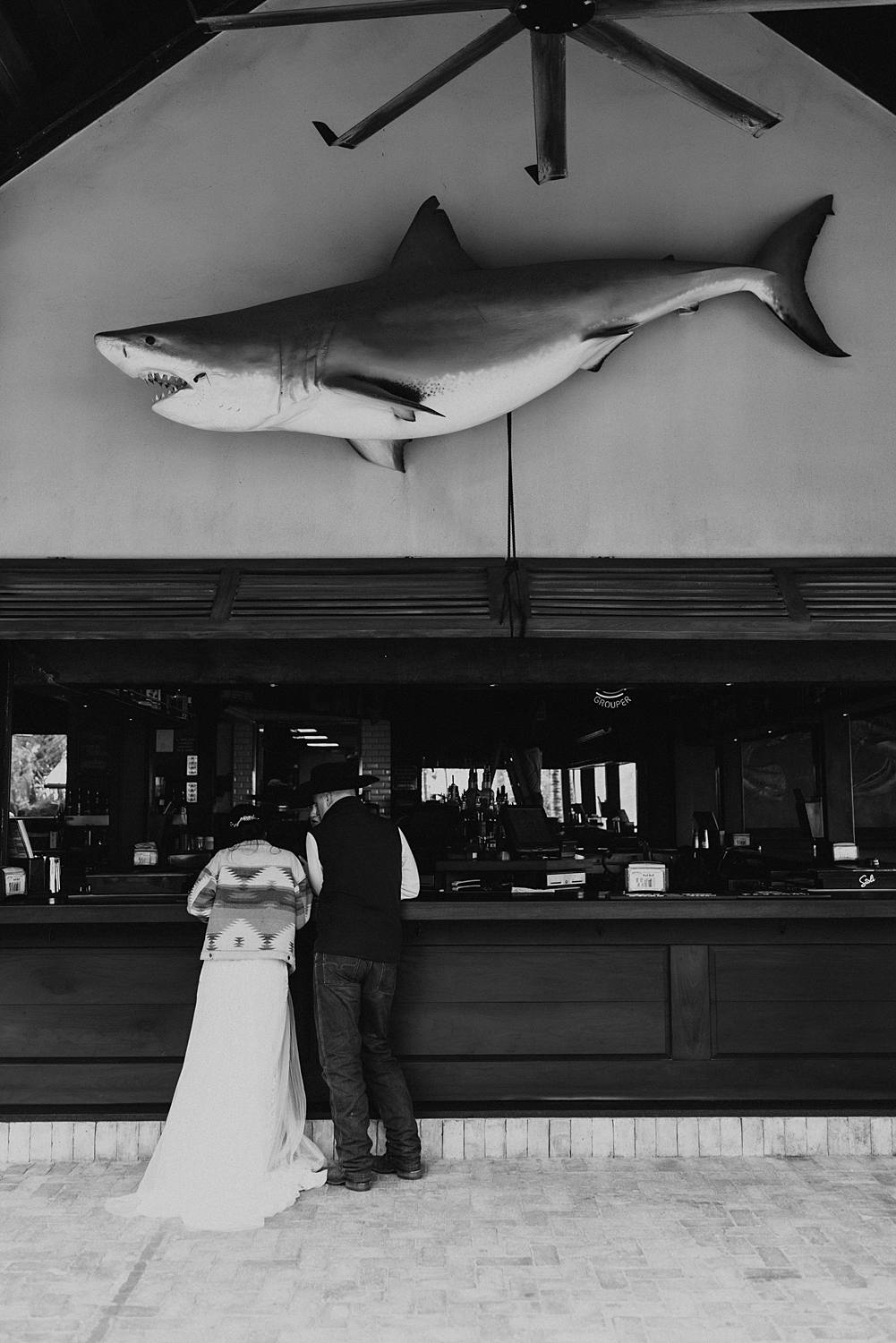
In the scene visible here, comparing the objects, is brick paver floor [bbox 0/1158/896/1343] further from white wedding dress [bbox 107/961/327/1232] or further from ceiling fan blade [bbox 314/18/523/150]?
ceiling fan blade [bbox 314/18/523/150]

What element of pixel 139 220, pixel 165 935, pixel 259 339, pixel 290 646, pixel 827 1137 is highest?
pixel 139 220

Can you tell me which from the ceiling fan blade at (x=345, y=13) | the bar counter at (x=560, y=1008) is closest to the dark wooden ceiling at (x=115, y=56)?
the ceiling fan blade at (x=345, y=13)

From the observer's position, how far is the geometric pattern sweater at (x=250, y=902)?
4199mm

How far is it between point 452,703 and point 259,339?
27.6 ft

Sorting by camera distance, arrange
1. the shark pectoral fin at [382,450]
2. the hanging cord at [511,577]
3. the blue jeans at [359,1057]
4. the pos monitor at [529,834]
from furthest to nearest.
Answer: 1. the pos monitor at [529,834]
2. the shark pectoral fin at [382,450]
3. the hanging cord at [511,577]
4. the blue jeans at [359,1057]

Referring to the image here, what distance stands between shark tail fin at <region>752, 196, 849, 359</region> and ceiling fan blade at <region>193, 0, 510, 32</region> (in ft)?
7.74

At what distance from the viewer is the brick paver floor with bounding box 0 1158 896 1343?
3025mm

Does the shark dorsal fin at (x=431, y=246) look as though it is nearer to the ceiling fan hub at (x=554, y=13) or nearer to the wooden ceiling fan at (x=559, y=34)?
the wooden ceiling fan at (x=559, y=34)

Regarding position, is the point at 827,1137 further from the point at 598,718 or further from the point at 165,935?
the point at 598,718

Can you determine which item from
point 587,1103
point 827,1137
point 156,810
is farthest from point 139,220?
point 156,810

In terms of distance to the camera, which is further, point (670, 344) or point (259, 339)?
point (670, 344)

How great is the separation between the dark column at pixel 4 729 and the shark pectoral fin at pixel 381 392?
1.90 meters

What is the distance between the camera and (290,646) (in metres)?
4.90

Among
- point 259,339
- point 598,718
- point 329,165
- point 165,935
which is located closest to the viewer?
point 259,339
